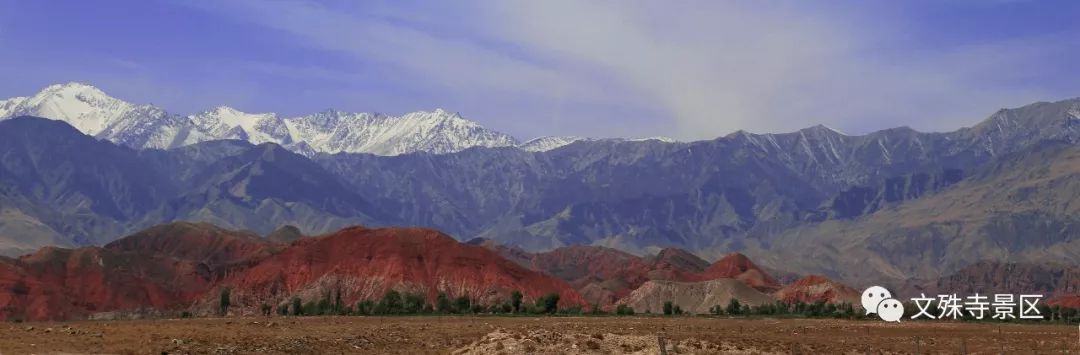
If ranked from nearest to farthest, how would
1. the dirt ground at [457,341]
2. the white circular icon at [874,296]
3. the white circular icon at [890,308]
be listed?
1. the dirt ground at [457,341]
2. the white circular icon at [890,308]
3. the white circular icon at [874,296]

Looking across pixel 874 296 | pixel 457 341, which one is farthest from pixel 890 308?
pixel 457 341

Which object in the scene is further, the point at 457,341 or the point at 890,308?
the point at 890,308

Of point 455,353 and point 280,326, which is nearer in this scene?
point 455,353

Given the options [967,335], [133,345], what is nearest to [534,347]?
[133,345]

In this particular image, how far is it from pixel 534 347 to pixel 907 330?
61.4 metres

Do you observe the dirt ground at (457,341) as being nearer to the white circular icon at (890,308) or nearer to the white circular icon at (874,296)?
the white circular icon at (890,308)

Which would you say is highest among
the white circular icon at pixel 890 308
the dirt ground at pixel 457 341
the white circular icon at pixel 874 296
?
the white circular icon at pixel 874 296

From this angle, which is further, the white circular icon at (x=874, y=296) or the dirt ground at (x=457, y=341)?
the white circular icon at (x=874, y=296)

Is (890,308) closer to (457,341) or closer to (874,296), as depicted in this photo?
Result: (874,296)

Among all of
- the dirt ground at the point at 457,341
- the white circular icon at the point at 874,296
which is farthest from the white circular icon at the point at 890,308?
the dirt ground at the point at 457,341

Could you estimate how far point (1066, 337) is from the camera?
116 metres

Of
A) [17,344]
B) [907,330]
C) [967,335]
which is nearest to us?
[17,344]

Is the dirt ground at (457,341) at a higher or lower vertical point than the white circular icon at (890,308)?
lower

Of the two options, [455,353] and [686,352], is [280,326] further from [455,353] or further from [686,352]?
[686,352]
